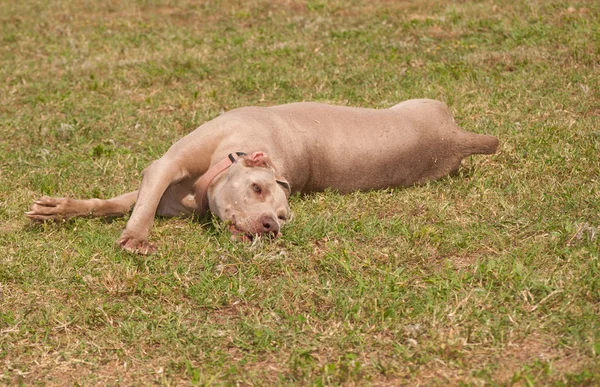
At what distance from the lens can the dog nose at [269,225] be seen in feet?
18.8

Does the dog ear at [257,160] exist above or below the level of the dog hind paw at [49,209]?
above

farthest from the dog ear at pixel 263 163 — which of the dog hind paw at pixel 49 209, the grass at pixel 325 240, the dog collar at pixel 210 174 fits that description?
the dog hind paw at pixel 49 209

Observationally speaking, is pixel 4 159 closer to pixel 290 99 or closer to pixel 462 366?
pixel 290 99

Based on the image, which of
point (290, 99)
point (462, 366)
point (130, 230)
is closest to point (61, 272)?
point (130, 230)

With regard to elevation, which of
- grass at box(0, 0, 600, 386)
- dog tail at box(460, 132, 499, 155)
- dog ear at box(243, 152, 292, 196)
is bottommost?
grass at box(0, 0, 600, 386)

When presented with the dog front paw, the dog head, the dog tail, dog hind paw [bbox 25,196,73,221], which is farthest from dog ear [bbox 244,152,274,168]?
the dog tail

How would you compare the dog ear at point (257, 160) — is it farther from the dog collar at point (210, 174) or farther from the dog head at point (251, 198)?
the dog collar at point (210, 174)

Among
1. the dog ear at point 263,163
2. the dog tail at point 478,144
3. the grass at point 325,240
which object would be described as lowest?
the grass at point 325,240

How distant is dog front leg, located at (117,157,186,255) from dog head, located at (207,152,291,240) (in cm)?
33

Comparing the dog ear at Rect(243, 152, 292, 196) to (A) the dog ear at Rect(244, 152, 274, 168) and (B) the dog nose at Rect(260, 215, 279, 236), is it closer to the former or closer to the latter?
(A) the dog ear at Rect(244, 152, 274, 168)

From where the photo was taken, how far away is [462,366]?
13.9 feet

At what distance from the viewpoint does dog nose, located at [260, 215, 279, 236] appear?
573 cm

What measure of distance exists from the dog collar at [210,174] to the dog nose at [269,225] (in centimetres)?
64

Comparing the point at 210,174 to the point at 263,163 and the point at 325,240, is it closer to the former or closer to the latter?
the point at 263,163
